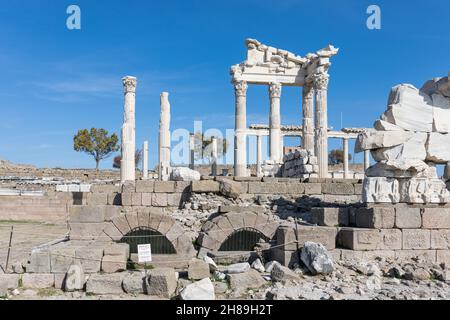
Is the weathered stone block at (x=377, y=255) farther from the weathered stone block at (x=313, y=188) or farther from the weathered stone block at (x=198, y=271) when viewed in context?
the weathered stone block at (x=313, y=188)

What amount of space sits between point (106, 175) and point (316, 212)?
39196 millimetres

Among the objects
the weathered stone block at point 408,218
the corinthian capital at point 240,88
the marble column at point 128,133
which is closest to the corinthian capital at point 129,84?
the marble column at point 128,133

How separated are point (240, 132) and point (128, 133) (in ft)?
23.0

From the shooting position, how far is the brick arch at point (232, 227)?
10.2 meters

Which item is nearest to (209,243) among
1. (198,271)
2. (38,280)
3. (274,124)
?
(198,271)

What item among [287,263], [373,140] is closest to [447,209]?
[373,140]

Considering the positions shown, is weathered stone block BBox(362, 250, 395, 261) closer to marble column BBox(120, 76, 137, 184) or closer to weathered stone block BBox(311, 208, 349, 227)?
weathered stone block BBox(311, 208, 349, 227)

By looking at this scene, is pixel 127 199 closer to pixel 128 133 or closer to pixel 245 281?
pixel 245 281

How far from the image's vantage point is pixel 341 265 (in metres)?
7.91

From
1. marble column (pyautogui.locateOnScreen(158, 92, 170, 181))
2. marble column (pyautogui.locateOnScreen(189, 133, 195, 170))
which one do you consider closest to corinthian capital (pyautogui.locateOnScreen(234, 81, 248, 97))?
marble column (pyautogui.locateOnScreen(158, 92, 170, 181))

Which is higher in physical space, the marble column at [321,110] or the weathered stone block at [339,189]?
the marble column at [321,110]

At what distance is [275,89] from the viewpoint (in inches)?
1059

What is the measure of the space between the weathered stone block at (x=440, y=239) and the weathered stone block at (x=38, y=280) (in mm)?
7258
